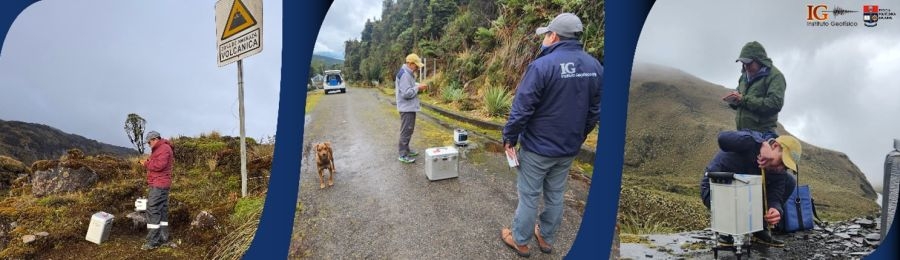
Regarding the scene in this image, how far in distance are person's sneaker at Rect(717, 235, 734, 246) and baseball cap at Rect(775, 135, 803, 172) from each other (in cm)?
54

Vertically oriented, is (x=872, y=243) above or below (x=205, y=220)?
below

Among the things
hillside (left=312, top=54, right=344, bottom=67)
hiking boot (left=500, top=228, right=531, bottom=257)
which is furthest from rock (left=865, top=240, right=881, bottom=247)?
hillside (left=312, top=54, right=344, bottom=67)

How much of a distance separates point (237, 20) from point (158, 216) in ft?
4.88

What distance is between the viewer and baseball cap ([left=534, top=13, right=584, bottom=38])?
94.6 inches

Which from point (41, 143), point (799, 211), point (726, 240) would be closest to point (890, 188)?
point (799, 211)

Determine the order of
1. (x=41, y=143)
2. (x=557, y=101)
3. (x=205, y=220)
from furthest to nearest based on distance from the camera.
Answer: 1. (x=41, y=143)
2. (x=205, y=220)
3. (x=557, y=101)

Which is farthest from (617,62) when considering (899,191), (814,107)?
(899,191)

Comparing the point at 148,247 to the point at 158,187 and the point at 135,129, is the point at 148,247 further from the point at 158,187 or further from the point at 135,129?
the point at 135,129

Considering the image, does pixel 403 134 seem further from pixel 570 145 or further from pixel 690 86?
pixel 690 86

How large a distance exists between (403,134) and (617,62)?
1.42 m

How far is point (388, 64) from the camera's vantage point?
288 centimetres

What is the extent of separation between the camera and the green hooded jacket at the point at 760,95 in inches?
99.2

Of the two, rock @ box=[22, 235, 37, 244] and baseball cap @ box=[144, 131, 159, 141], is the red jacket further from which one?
rock @ box=[22, 235, 37, 244]

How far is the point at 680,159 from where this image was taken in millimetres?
2729
